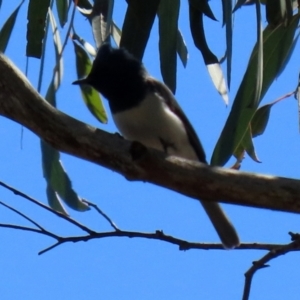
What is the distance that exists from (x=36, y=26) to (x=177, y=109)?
30.2 inches

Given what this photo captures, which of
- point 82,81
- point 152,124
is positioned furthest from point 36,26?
point 152,124

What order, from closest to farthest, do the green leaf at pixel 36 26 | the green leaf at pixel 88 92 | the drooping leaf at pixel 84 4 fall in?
the green leaf at pixel 36 26 → the drooping leaf at pixel 84 4 → the green leaf at pixel 88 92

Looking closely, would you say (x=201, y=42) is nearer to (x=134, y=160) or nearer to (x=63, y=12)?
(x=134, y=160)

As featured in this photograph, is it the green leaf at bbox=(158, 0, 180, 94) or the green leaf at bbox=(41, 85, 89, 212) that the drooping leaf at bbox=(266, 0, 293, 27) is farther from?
the green leaf at bbox=(41, 85, 89, 212)

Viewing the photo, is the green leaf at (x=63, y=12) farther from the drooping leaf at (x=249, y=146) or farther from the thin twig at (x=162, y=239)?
the thin twig at (x=162, y=239)

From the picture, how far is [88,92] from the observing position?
121 inches

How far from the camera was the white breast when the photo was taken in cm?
281

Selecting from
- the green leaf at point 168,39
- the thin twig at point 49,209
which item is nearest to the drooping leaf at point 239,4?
the green leaf at point 168,39

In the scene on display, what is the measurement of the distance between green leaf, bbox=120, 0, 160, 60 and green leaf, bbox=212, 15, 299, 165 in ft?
1.02

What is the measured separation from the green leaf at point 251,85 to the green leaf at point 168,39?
8.3 inches

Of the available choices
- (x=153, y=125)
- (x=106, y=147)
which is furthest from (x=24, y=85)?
(x=153, y=125)

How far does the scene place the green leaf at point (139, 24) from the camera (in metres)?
2.30

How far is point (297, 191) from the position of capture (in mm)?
1746

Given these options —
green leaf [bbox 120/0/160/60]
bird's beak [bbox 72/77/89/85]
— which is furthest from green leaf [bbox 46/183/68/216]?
green leaf [bbox 120/0/160/60]
